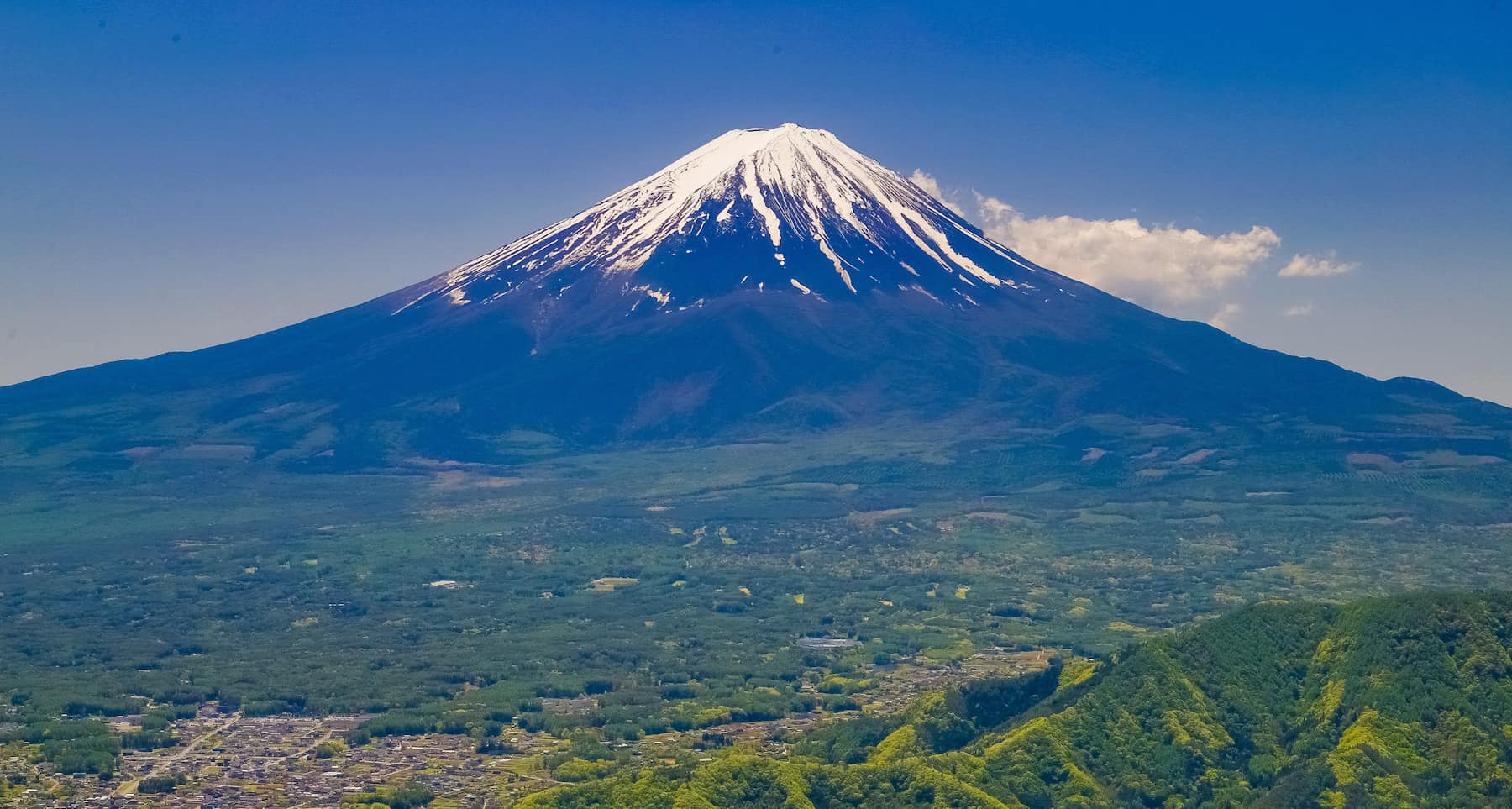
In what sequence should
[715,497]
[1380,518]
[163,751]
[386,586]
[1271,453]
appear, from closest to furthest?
[163,751], [386,586], [1380,518], [715,497], [1271,453]

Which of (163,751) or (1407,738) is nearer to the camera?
(1407,738)

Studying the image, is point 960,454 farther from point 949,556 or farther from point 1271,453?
point 949,556

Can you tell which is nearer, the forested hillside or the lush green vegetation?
the forested hillside

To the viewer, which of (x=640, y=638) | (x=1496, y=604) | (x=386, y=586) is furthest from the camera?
(x=386, y=586)

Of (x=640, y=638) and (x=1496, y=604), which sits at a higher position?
(x=1496, y=604)

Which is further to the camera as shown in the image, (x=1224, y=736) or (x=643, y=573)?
(x=643, y=573)

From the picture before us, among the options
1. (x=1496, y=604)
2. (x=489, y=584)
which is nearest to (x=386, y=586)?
(x=489, y=584)

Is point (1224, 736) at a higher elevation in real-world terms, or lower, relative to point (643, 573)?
higher

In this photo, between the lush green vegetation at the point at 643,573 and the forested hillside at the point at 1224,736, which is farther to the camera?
the lush green vegetation at the point at 643,573
